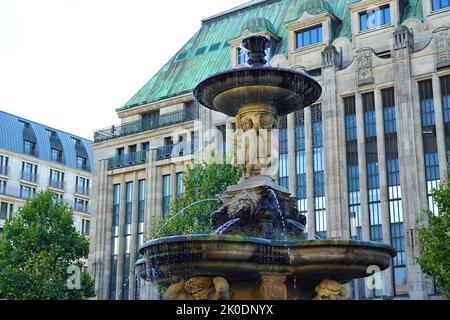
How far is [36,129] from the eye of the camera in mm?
81812

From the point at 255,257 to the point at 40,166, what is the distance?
70603 millimetres

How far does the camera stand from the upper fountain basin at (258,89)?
15.2m

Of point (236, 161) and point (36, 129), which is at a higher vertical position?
point (36, 129)

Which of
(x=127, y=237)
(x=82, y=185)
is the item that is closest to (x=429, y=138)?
(x=127, y=237)

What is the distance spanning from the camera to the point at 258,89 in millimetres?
15492

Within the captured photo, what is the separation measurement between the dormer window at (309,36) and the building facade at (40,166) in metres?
33.3

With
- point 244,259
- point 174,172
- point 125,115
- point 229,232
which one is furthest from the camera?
point 125,115

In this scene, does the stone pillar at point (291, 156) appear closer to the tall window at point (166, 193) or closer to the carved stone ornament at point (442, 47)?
the carved stone ornament at point (442, 47)

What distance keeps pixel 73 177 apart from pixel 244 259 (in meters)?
74.5

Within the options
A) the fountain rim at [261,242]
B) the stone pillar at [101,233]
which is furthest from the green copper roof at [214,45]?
the fountain rim at [261,242]

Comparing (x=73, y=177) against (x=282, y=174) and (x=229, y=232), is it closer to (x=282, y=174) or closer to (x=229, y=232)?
(x=282, y=174)

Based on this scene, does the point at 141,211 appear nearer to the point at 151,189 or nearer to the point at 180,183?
the point at 151,189

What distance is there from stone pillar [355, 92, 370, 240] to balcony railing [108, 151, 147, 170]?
19.4 meters
